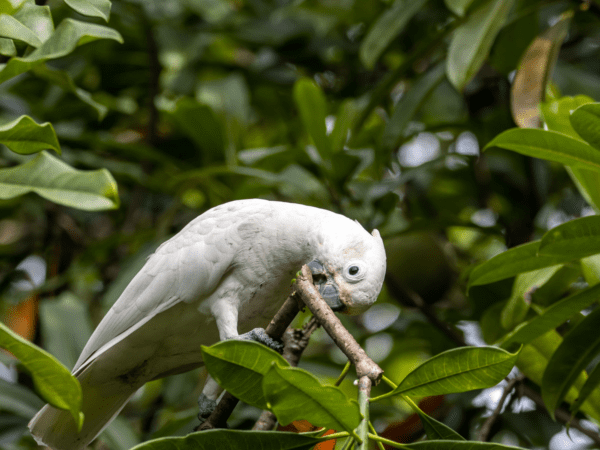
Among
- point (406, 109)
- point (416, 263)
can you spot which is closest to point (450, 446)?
point (416, 263)

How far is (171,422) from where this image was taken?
1.67 m

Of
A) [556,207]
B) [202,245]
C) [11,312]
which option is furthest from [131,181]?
[556,207]

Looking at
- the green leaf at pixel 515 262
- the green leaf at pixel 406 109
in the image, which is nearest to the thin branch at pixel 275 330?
the green leaf at pixel 515 262

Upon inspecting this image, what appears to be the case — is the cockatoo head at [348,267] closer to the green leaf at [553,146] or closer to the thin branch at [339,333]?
the thin branch at [339,333]

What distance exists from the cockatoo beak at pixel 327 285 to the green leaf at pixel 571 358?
546 mm

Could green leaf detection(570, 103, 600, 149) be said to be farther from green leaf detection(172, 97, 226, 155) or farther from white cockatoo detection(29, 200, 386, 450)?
green leaf detection(172, 97, 226, 155)

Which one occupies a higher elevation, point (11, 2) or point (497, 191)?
point (11, 2)

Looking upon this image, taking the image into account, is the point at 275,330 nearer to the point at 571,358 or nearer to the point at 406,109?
the point at 571,358

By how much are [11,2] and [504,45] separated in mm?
1549

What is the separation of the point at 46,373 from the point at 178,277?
0.50 m

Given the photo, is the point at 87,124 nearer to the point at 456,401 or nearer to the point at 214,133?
the point at 214,133

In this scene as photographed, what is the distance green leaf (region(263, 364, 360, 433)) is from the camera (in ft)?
2.23

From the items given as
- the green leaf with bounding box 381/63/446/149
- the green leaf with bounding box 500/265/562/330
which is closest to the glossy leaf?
the green leaf with bounding box 381/63/446/149

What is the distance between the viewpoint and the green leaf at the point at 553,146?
109 centimetres
